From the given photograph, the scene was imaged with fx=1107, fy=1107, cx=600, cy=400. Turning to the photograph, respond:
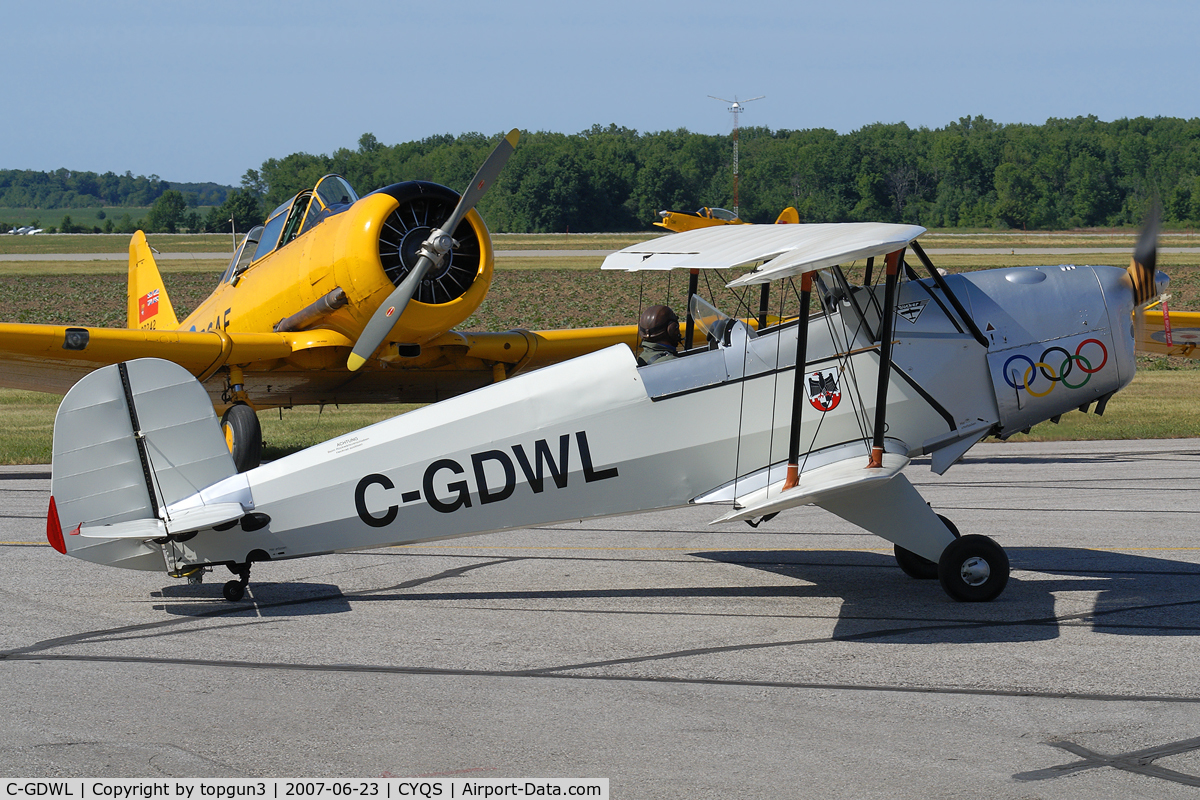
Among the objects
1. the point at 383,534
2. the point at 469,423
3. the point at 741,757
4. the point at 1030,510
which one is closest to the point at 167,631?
the point at 383,534

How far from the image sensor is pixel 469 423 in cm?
685

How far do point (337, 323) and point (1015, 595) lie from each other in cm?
821

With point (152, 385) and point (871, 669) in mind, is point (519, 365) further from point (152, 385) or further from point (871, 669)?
point (871, 669)

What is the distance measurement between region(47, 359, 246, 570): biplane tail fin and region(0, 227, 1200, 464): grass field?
2.85 m

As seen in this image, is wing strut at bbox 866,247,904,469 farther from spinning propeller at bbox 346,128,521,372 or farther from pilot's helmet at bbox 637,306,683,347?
spinning propeller at bbox 346,128,521,372

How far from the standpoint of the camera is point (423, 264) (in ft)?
38.2

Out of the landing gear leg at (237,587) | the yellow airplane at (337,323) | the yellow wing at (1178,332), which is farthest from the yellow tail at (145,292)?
the yellow wing at (1178,332)

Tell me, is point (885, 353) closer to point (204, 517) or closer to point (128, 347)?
point (204, 517)

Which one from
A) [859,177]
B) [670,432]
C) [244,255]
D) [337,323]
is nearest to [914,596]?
[670,432]

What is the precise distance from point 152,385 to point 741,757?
417cm

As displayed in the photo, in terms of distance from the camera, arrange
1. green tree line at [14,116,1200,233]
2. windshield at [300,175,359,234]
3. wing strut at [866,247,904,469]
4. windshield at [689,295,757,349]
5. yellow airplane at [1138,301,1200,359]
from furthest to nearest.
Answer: green tree line at [14,116,1200,233]
yellow airplane at [1138,301,1200,359]
windshield at [300,175,359,234]
windshield at [689,295,757,349]
wing strut at [866,247,904,469]

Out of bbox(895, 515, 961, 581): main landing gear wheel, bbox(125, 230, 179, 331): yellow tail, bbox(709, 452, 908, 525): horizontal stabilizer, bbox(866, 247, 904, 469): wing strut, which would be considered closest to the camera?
bbox(709, 452, 908, 525): horizontal stabilizer

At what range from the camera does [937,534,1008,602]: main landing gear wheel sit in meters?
6.87

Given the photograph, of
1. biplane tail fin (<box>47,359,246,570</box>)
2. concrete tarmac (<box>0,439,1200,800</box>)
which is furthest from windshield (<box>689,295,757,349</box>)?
biplane tail fin (<box>47,359,246,570</box>)
